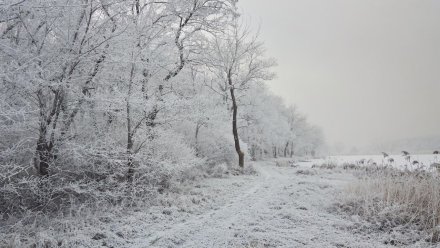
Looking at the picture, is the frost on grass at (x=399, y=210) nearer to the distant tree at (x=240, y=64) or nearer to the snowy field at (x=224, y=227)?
the snowy field at (x=224, y=227)

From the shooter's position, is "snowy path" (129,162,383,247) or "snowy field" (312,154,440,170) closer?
"snowy path" (129,162,383,247)

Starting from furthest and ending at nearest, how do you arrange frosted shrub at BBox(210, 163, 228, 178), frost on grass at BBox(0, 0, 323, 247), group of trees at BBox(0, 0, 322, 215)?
frosted shrub at BBox(210, 163, 228, 178) → group of trees at BBox(0, 0, 322, 215) → frost on grass at BBox(0, 0, 323, 247)

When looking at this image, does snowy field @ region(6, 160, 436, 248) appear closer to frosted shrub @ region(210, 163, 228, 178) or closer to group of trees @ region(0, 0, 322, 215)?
group of trees @ region(0, 0, 322, 215)

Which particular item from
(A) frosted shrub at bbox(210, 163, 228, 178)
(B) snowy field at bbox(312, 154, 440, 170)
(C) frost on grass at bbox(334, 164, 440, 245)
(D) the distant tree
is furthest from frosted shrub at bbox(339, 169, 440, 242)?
(D) the distant tree

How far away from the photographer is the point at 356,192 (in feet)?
31.5

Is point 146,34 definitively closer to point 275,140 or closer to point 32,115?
point 32,115

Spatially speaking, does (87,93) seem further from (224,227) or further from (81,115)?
(224,227)

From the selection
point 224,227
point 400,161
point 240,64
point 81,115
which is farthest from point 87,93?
point 400,161

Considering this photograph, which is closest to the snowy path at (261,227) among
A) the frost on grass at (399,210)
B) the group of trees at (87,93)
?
the frost on grass at (399,210)

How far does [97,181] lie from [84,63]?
3.17 m

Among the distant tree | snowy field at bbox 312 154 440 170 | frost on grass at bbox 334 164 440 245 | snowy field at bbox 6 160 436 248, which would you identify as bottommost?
snowy field at bbox 6 160 436 248

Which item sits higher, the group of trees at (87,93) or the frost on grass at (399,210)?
the group of trees at (87,93)

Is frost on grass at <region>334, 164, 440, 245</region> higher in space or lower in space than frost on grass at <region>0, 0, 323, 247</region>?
lower

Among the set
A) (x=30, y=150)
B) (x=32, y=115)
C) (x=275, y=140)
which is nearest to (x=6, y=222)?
(x=30, y=150)
